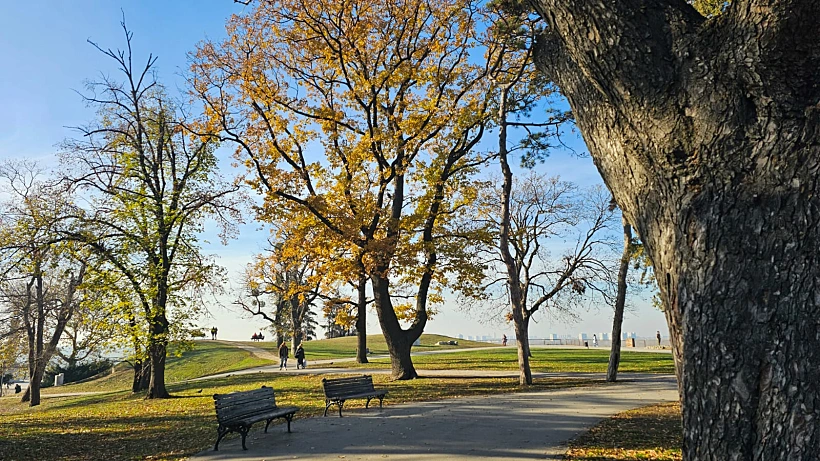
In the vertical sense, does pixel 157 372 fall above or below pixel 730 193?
below

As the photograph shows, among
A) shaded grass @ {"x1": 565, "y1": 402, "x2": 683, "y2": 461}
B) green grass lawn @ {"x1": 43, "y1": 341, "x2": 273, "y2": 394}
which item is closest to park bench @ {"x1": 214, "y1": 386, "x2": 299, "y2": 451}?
shaded grass @ {"x1": 565, "y1": 402, "x2": 683, "y2": 461}

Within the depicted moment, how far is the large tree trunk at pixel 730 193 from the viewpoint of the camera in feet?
12.0

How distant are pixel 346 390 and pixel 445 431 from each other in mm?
3404

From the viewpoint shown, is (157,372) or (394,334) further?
(394,334)

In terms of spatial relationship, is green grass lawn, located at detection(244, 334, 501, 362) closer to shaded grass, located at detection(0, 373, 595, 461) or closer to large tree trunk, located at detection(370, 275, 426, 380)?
large tree trunk, located at detection(370, 275, 426, 380)

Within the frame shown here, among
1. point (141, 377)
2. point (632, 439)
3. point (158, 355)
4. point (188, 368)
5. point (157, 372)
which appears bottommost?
point (188, 368)

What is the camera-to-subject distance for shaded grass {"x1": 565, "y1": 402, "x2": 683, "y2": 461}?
7.58m

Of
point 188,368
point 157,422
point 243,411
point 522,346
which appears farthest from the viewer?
point 188,368

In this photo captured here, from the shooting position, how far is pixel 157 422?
1284cm

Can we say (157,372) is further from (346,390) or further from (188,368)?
(188,368)

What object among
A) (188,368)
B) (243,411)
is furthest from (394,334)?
(188,368)

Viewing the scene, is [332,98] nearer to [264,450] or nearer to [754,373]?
[264,450]

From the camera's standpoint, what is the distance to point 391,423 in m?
10.5

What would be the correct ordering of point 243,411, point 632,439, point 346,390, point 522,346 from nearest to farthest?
→ point 632,439, point 243,411, point 346,390, point 522,346
